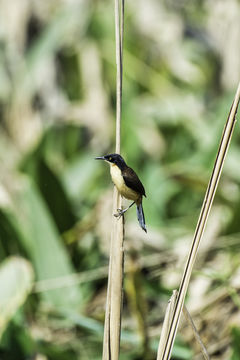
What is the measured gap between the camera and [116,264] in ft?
2.14

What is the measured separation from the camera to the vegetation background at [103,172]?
1279 millimetres

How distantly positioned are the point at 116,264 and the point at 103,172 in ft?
4.96

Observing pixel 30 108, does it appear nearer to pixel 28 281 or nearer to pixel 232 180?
pixel 232 180

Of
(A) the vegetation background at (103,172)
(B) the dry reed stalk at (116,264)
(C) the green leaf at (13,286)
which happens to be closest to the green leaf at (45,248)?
(A) the vegetation background at (103,172)

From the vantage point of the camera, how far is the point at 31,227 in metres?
1.54

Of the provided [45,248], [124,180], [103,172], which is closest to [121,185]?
[124,180]

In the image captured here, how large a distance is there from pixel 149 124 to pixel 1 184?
3.68 ft

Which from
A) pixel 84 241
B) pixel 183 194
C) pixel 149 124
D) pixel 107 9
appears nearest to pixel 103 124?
pixel 149 124

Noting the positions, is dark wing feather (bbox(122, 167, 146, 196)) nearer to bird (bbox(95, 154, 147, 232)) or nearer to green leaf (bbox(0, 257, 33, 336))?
bird (bbox(95, 154, 147, 232))

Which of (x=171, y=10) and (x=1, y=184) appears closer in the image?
(x=1, y=184)

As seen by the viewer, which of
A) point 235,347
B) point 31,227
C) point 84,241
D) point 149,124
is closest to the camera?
point 235,347

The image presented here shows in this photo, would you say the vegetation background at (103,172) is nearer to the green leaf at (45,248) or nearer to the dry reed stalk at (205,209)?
the green leaf at (45,248)

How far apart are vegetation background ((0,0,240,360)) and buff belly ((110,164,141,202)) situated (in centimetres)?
45

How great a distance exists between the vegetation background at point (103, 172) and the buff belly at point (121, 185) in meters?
0.45
